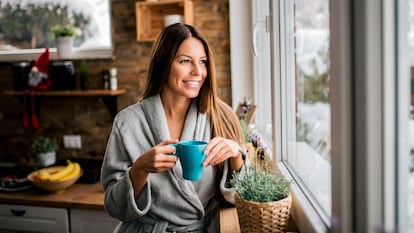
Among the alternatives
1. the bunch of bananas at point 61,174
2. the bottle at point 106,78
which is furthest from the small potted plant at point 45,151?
the bottle at point 106,78

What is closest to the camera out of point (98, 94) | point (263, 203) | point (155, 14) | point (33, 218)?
point (263, 203)

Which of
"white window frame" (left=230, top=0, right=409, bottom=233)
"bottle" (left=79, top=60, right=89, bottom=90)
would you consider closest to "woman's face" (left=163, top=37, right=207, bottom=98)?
"white window frame" (left=230, top=0, right=409, bottom=233)

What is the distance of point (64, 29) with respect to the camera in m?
3.09

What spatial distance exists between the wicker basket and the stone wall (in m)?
1.88

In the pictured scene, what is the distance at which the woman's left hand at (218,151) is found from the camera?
3.69ft

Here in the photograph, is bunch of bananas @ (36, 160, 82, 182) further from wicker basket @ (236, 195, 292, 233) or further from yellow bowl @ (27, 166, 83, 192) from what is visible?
wicker basket @ (236, 195, 292, 233)

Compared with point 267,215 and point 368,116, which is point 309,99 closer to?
point 267,215

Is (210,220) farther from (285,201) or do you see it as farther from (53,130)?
(53,130)

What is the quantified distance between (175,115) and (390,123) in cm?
95

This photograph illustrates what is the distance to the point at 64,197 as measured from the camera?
260 cm

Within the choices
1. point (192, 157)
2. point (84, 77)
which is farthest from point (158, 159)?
point (84, 77)

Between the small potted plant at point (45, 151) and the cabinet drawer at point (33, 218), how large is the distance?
49 cm

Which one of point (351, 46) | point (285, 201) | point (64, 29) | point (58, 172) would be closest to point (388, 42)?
point (351, 46)

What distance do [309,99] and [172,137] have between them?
1.65 feet
